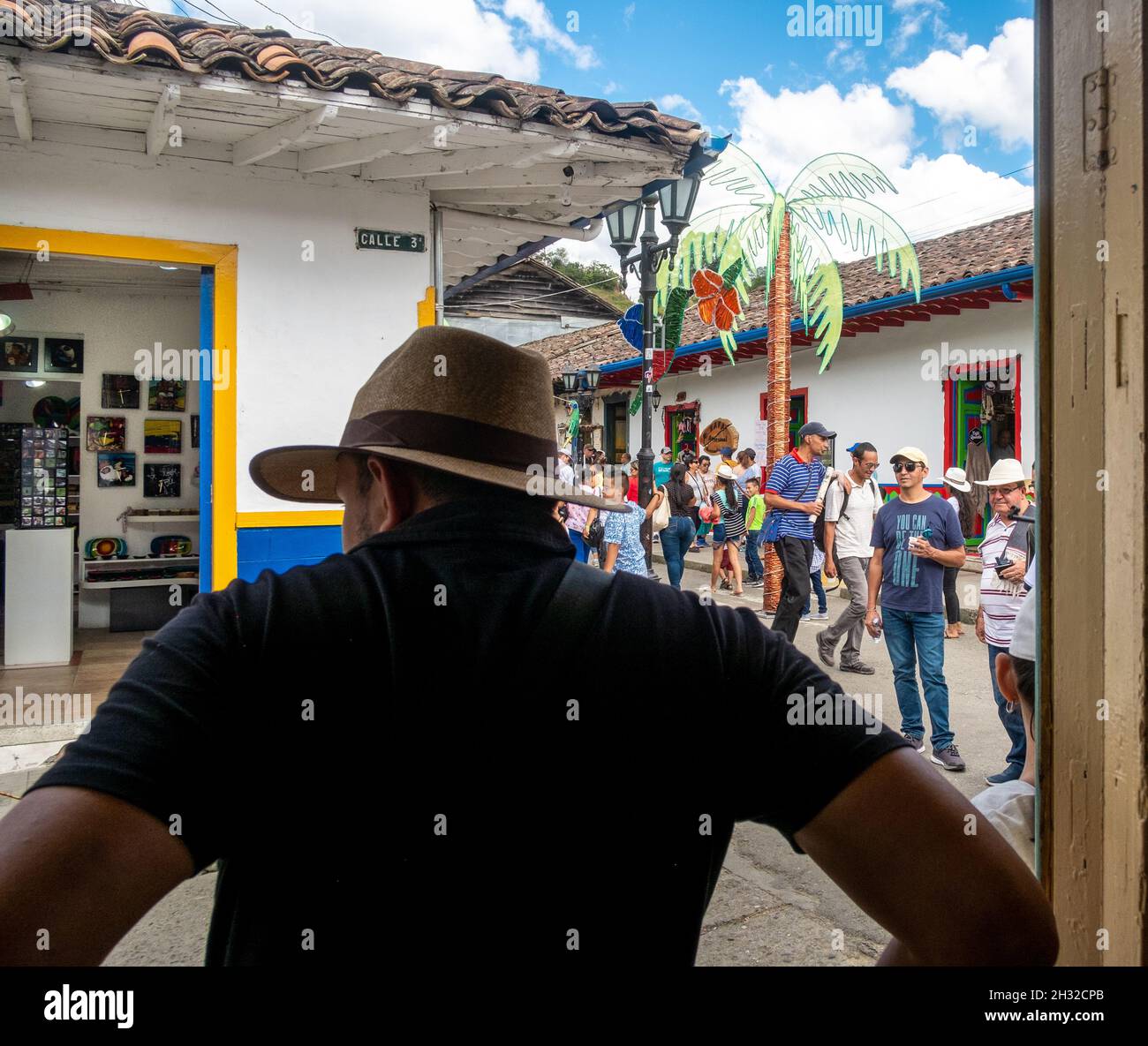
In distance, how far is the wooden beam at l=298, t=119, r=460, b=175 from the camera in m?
5.27

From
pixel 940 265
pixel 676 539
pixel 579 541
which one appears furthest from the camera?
pixel 940 265

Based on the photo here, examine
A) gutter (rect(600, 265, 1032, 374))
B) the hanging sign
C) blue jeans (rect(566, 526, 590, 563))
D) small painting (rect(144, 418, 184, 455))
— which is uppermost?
gutter (rect(600, 265, 1032, 374))

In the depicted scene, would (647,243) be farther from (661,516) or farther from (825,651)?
(825,651)

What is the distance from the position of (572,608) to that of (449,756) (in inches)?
8.6

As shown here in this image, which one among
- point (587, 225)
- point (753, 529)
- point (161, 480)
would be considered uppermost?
point (587, 225)

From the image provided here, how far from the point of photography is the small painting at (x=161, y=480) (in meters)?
9.11

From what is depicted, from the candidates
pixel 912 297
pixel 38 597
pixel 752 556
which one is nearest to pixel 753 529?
pixel 752 556

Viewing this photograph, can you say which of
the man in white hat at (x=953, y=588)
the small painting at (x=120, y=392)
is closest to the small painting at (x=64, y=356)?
the small painting at (x=120, y=392)

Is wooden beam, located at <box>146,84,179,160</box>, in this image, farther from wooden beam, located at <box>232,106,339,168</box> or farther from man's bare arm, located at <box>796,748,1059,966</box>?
man's bare arm, located at <box>796,748,1059,966</box>

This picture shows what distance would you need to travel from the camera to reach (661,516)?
10305 millimetres

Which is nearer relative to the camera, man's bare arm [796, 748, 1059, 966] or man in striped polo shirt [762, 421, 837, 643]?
man's bare arm [796, 748, 1059, 966]

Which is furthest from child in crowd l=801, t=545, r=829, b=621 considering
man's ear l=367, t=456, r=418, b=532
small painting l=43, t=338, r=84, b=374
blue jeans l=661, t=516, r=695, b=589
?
man's ear l=367, t=456, r=418, b=532

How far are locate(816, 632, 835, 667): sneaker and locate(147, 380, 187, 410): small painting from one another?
6.30m

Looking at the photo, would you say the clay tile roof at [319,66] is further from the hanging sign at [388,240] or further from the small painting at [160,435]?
the small painting at [160,435]
